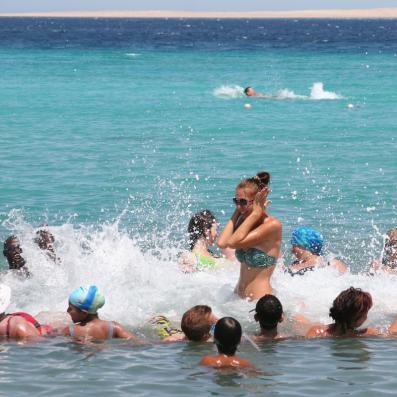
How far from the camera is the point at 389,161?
2173cm

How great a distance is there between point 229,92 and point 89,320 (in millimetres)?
29619

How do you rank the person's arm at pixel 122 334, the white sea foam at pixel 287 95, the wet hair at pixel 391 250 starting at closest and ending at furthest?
1. the person's arm at pixel 122 334
2. the wet hair at pixel 391 250
3. the white sea foam at pixel 287 95

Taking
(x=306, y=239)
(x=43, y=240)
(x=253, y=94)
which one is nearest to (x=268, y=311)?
(x=306, y=239)

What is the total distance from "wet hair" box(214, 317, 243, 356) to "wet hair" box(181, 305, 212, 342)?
60 centimetres

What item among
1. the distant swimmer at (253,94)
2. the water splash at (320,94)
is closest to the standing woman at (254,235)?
the distant swimmer at (253,94)

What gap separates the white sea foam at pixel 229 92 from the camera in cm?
3662

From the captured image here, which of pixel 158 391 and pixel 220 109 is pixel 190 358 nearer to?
pixel 158 391

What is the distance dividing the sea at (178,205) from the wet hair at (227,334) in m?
0.24

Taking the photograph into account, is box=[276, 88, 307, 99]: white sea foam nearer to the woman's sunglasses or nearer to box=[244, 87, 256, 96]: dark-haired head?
box=[244, 87, 256, 96]: dark-haired head

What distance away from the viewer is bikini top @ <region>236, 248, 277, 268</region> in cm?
943

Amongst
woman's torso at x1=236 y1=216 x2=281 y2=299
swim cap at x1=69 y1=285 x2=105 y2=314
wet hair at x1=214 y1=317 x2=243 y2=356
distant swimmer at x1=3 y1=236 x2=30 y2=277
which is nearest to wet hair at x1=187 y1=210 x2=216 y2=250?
woman's torso at x1=236 y1=216 x2=281 y2=299

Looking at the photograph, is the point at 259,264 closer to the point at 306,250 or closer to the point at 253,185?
the point at 253,185

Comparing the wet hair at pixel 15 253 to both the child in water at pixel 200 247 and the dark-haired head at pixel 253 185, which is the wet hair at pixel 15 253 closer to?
the child in water at pixel 200 247

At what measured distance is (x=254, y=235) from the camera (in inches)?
365
